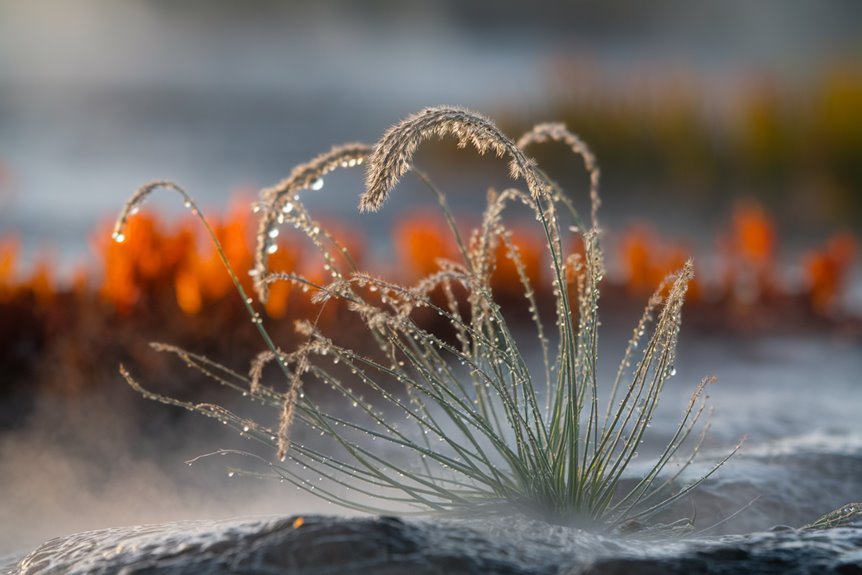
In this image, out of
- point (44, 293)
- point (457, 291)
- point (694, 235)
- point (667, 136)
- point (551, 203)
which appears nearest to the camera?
point (551, 203)

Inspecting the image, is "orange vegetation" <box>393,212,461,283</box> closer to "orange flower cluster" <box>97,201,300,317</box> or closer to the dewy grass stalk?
"orange flower cluster" <box>97,201,300,317</box>

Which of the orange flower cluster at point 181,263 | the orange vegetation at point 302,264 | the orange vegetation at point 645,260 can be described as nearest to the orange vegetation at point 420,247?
the orange vegetation at point 302,264

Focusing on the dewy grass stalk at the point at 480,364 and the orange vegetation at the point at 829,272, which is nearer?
the dewy grass stalk at the point at 480,364

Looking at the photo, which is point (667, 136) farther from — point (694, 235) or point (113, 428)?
point (113, 428)

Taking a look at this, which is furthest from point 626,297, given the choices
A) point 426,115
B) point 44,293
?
point 426,115

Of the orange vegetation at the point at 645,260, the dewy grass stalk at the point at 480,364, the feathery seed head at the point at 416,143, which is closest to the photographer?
the feathery seed head at the point at 416,143

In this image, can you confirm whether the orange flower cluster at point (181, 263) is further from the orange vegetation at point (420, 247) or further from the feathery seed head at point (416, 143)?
the feathery seed head at point (416, 143)

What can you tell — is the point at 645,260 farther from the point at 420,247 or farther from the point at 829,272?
the point at 420,247

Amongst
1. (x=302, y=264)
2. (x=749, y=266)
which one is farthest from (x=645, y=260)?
(x=302, y=264)

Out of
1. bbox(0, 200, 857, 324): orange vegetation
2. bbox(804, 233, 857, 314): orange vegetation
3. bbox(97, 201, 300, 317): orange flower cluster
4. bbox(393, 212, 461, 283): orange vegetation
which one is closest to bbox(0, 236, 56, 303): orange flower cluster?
bbox(0, 200, 857, 324): orange vegetation
